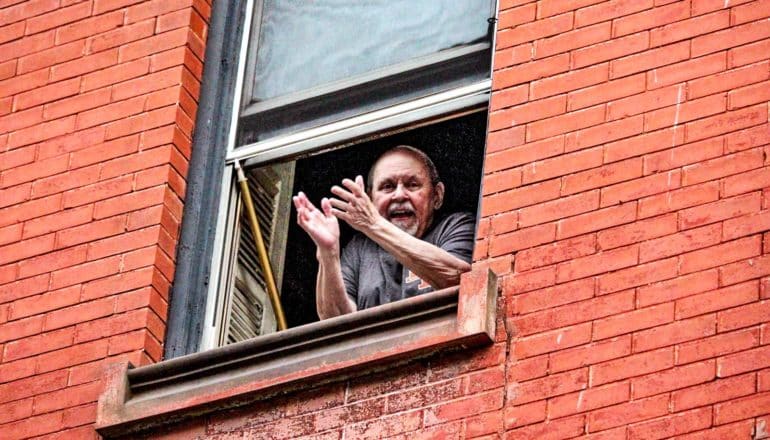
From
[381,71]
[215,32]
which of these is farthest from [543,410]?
[215,32]

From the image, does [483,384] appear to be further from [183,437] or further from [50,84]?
[50,84]

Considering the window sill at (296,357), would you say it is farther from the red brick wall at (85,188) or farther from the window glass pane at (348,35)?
the window glass pane at (348,35)

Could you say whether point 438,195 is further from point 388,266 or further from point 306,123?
point 306,123

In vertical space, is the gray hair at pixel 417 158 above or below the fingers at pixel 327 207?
above

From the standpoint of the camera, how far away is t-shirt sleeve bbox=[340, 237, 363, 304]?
377 inches

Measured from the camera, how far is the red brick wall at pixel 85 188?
9352 millimetres

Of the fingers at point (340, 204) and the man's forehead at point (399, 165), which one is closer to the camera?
the fingers at point (340, 204)

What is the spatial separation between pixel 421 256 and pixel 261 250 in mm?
932

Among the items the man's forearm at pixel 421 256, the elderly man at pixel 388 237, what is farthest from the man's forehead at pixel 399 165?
the man's forearm at pixel 421 256

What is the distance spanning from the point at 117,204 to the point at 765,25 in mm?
2805

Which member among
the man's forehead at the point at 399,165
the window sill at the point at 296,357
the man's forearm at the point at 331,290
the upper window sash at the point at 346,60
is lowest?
the window sill at the point at 296,357

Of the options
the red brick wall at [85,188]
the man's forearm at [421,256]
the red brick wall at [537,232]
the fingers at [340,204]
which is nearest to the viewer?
the red brick wall at [537,232]

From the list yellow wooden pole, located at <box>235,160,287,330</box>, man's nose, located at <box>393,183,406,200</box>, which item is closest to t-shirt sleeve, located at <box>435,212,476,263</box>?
man's nose, located at <box>393,183,406,200</box>

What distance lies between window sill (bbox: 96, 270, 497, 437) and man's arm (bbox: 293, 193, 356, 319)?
0.42 meters
